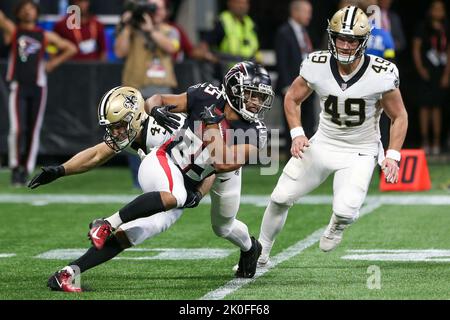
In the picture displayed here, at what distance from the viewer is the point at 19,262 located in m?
7.49

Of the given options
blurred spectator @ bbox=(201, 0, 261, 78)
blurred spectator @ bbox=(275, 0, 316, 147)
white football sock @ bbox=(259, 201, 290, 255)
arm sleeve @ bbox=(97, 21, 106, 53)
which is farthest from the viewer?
arm sleeve @ bbox=(97, 21, 106, 53)

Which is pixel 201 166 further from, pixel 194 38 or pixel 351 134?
pixel 194 38

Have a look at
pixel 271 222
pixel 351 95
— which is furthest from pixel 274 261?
pixel 351 95

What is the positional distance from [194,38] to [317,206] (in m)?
5.60

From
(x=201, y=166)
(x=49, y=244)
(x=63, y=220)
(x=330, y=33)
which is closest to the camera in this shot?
(x=201, y=166)

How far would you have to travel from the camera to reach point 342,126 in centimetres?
727

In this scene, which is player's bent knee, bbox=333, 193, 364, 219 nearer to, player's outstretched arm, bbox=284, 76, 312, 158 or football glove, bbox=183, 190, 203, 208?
player's outstretched arm, bbox=284, 76, 312, 158

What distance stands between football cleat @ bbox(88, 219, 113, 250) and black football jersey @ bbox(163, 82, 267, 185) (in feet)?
1.95

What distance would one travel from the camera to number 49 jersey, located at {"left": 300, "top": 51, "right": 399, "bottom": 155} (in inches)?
280

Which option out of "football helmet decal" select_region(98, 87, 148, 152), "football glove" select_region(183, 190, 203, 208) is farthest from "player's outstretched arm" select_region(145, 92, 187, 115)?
"football glove" select_region(183, 190, 203, 208)

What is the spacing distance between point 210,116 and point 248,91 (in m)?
0.25

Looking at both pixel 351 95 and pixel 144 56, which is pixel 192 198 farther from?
pixel 144 56
